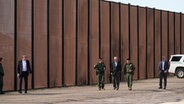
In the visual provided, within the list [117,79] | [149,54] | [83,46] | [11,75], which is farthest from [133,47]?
[11,75]

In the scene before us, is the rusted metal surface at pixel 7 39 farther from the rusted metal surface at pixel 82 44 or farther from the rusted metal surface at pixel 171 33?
the rusted metal surface at pixel 171 33

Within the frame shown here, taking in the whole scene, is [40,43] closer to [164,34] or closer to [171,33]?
[164,34]

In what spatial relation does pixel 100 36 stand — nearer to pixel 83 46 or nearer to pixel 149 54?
pixel 83 46

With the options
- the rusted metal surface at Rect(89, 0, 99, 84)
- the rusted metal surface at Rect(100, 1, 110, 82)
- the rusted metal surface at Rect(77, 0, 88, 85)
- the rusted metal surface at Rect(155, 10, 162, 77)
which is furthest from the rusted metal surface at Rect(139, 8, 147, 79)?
the rusted metal surface at Rect(77, 0, 88, 85)

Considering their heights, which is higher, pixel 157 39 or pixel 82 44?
pixel 157 39

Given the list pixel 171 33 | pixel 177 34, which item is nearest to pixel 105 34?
pixel 171 33

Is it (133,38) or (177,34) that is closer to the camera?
(133,38)

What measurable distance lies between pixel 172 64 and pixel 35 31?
55.7 feet

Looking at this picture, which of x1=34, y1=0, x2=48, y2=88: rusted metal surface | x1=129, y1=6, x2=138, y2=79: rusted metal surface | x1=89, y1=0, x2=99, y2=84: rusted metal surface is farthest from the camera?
x1=129, y1=6, x2=138, y2=79: rusted metal surface

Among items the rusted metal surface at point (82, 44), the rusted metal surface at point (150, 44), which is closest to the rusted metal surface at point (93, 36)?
the rusted metal surface at point (82, 44)

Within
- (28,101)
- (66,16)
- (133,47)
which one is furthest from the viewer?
(133,47)

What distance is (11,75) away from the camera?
26234 millimetres

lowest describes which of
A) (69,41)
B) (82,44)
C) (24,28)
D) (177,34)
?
(82,44)

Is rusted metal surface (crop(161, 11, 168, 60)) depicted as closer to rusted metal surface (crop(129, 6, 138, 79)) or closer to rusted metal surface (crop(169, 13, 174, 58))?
rusted metal surface (crop(169, 13, 174, 58))
